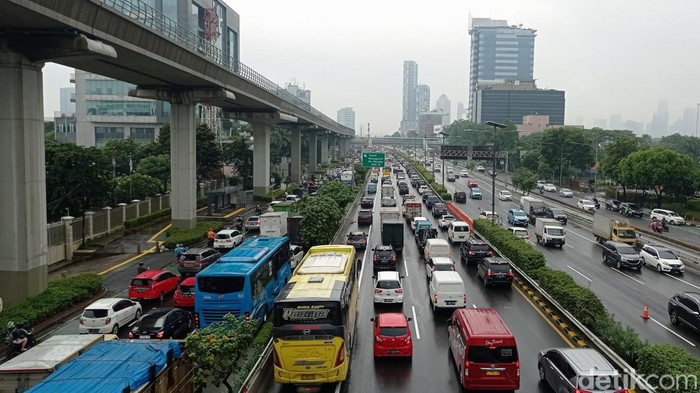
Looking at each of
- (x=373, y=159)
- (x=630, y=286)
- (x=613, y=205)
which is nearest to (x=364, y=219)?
(x=373, y=159)

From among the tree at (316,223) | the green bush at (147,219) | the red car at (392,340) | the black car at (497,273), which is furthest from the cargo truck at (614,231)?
the green bush at (147,219)

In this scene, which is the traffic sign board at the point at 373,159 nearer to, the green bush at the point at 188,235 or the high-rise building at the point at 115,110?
the green bush at the point at 188,235

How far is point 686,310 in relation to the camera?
22.2m

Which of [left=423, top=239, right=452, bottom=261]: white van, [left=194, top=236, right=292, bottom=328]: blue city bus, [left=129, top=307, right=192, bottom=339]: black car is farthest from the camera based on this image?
[left=423, top=239, right=452, bottom=261]: white van

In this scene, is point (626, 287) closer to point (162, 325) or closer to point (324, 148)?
point (162, 325)

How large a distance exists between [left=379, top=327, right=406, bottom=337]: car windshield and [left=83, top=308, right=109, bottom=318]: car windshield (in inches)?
422

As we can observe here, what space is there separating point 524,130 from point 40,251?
7452 inches

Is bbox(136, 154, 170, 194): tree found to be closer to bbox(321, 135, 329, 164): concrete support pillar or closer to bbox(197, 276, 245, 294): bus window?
bbox(197, 276, 245, 294): bus window

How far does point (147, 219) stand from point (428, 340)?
119 feet

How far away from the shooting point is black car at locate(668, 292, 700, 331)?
21641 millimetres

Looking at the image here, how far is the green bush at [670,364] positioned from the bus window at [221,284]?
12668 millimetres

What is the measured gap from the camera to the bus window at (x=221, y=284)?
2000cm

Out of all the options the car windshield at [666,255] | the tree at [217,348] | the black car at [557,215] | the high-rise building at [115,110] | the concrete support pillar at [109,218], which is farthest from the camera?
the high-rise building at [115,110]

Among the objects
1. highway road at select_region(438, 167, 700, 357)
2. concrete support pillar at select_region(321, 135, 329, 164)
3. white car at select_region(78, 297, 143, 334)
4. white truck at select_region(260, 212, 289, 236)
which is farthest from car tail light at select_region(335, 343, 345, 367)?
concrete support pillar at select_region(321, 135, 329, 164)
